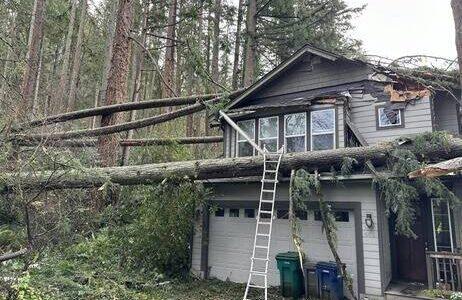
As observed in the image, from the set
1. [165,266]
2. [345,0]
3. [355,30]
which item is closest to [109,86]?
[165,266]

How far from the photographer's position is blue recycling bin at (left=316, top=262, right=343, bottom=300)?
8555 mm

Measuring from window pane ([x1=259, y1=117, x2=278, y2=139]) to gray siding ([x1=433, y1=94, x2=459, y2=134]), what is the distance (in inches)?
191

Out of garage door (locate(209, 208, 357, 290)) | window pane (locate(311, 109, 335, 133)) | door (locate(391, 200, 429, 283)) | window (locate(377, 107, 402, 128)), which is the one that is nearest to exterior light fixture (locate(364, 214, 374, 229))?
garage door (locate(209, 208, 357, 290))

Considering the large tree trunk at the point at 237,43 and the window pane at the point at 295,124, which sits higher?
the large tree trunk at the point at 237,43

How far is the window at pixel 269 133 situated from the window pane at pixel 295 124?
0.39 meters

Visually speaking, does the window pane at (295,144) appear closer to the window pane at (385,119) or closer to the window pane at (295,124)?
the window pane at (295,124)

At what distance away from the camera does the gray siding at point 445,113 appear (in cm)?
1080

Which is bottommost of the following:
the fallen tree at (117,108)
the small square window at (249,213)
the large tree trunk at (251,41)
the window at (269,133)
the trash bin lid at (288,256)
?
the trash bin lid at (288,256)

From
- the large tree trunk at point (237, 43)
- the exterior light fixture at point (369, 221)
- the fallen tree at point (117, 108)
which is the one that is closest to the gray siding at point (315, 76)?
the fallen tree at point (117, 108)

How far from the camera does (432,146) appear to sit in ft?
26.2

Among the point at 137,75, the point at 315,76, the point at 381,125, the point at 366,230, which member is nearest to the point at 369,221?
Answer: the point at 366,230

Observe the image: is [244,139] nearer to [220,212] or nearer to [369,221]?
[220,212]

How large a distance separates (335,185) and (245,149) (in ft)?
11.8

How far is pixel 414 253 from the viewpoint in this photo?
32.4 feet
